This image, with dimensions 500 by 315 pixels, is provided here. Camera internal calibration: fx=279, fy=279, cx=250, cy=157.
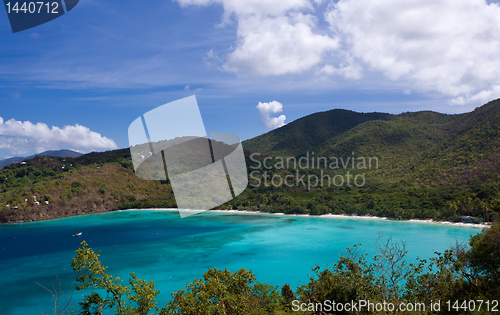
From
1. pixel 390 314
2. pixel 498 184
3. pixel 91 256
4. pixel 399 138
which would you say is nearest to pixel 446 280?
pixel 390 314

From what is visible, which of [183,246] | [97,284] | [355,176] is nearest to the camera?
[97,284]

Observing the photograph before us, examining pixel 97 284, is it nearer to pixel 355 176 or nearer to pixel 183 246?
pixel 183 246

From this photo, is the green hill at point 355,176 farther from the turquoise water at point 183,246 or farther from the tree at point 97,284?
the tree at point 97,284

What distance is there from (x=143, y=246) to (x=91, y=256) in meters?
35.7

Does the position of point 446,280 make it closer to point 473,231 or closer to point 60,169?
point 473,231

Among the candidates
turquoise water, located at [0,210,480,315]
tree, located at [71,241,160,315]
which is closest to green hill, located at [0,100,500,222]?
turquoise water, located at [0,210,480,315]

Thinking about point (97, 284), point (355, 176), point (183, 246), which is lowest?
point (183, 246)

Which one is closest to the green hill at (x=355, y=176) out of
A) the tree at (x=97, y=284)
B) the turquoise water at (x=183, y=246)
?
the turquoise water at (x=183, y=246)

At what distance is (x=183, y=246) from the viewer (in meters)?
39.5

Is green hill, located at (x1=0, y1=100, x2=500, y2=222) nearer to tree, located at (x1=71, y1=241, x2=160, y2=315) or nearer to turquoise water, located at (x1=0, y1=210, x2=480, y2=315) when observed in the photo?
turquoise water, located at (x1=0, y1=210, x2=480, y2=315)

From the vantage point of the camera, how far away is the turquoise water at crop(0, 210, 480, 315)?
2633 centimetres

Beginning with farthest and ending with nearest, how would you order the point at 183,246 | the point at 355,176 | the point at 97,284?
the point at 355,176
the point at 183,246
the point at 97,284

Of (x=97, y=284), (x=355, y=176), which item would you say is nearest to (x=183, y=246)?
(x=97, y=284)

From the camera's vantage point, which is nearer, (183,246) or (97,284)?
(97,284)
